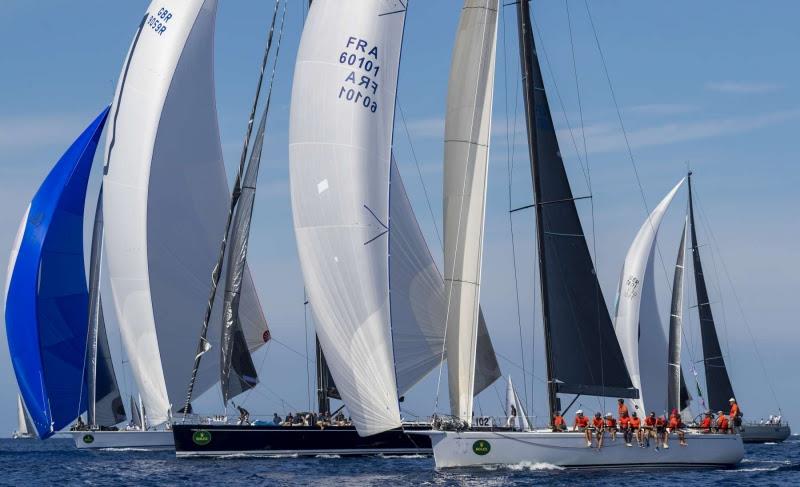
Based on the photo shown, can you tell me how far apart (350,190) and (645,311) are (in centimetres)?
2362

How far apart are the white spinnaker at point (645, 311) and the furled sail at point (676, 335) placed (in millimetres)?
1354

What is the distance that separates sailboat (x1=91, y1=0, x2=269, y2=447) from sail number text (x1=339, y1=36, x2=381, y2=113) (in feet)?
49.7

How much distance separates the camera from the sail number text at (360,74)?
117 ft

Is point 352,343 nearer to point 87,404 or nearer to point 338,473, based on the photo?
point 338,473

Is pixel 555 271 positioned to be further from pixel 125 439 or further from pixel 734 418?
pixel 125 439

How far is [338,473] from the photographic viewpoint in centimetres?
3966

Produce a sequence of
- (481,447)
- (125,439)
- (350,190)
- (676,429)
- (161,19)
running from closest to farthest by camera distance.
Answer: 1. (481,447)
2. (350,190)
3. (676,429)
4. (161,19)
5. (125,439)

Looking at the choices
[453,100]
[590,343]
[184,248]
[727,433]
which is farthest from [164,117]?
[727,433]

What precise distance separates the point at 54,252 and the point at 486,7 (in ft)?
88.3

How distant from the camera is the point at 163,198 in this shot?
49.4 meters

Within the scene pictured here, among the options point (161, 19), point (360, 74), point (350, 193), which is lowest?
point (350, 193)

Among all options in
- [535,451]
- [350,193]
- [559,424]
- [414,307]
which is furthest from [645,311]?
[350,193]

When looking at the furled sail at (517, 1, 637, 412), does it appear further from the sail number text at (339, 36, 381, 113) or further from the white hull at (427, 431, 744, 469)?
the sail number text at (339, 36, 381, 113)

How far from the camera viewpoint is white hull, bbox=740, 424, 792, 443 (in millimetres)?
74312
